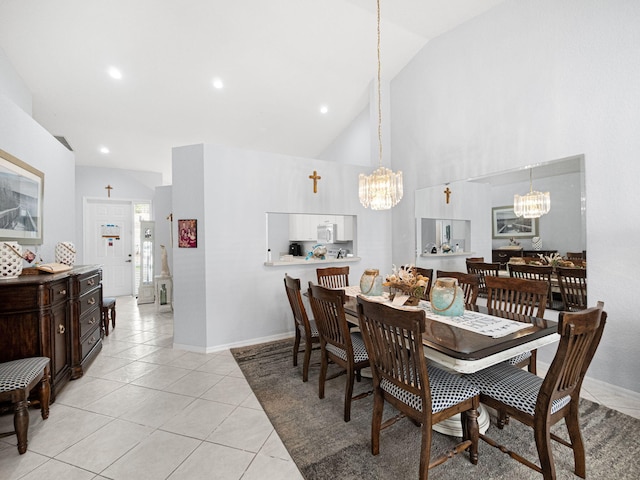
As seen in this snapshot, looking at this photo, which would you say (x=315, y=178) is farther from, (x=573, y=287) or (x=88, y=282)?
(x=573, y=287)

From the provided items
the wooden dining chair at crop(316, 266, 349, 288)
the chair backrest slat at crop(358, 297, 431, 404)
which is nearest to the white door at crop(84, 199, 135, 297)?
the wooden dining chair at crop(316, 266, 349, 288)

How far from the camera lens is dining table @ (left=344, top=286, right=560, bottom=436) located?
4.80 feet

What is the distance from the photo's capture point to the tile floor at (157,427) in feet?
5.69

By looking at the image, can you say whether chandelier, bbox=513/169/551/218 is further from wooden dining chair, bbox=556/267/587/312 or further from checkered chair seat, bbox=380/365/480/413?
checkered chair seat, bbox=380/365/480/413

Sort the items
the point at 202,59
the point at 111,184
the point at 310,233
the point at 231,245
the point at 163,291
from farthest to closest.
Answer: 1. the point at 111,184
2. the point at 310,233
3. the point at 163,291
4. the point at 202,59
5. the point at 231,245

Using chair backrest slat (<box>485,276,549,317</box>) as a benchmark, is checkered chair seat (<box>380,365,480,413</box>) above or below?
below

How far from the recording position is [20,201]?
2871 mm

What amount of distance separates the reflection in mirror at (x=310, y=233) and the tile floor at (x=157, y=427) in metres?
2.38

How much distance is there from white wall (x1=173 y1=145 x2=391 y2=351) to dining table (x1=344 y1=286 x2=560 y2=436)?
1.89 meters

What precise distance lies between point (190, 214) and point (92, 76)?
7.96ft

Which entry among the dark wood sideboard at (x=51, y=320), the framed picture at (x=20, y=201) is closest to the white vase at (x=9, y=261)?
the dark wood sideboard at (x=51, y=320)

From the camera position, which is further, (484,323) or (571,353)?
(484,323)

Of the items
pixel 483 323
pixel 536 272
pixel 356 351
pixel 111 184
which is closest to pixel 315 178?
pixel 356 351

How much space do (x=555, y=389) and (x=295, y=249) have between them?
624cm
